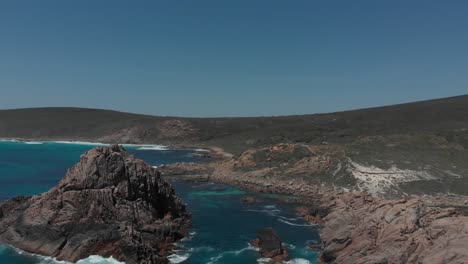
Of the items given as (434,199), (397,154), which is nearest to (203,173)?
(397,154)

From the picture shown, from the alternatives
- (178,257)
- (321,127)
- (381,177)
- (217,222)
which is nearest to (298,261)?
(178,257)

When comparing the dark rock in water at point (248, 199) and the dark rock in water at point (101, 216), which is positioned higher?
the dark rock in water at point (101, 216)

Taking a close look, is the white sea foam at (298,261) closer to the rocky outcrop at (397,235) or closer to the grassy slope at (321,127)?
the rocky outcrop at (397,235)

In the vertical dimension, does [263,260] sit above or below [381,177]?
below

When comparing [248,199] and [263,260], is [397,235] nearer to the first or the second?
[263,260]

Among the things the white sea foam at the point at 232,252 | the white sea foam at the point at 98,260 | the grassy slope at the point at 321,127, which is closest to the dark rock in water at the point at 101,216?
the white sea foam at the point at 98,260

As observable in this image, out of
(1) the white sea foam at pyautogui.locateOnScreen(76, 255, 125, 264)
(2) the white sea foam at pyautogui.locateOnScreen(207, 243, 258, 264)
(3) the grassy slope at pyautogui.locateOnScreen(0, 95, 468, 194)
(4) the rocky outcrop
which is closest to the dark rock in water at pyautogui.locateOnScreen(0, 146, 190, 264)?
(1) the white sea foam at pyautogui.locateOnScreen(76, 255, 125, 264)
